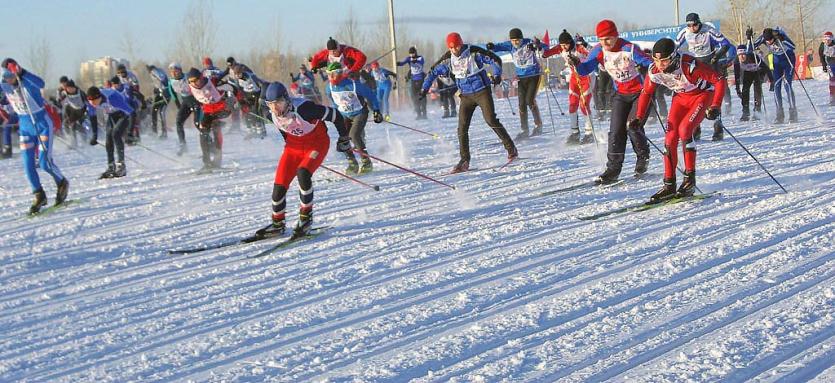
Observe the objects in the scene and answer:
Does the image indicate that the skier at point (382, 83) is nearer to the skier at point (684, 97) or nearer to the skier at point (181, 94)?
the skier at point (181, 94)

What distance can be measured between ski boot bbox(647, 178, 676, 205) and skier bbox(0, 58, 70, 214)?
23.4 feet

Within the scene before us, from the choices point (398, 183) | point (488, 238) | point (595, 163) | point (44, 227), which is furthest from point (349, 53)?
point (488, 238)

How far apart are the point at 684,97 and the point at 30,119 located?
754 centimetres

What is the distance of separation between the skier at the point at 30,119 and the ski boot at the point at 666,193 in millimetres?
7118

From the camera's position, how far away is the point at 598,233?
20.1 feet

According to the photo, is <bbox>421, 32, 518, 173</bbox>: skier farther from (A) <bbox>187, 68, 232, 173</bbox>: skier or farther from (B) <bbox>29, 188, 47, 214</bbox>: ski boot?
(B) <bbox>29, 188, 47, 214</bbox>: ski boot

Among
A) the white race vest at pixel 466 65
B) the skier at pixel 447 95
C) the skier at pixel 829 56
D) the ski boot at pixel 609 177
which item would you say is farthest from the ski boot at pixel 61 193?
the skier at pixel 829 56

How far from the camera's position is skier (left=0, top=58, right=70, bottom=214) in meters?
9.52

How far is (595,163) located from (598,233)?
419 centimetres

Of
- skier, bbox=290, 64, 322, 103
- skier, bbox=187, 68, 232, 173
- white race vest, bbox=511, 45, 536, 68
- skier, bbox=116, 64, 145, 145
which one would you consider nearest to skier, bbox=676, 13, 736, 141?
white race vest, bbox=511, 45, 536, 68

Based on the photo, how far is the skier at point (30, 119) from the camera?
31.2 ft

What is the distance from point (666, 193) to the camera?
7.18 meters

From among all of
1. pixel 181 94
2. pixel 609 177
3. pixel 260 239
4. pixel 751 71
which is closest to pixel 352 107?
pixel 609 177

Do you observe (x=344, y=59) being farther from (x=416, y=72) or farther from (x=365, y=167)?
(x=416, y=72)
